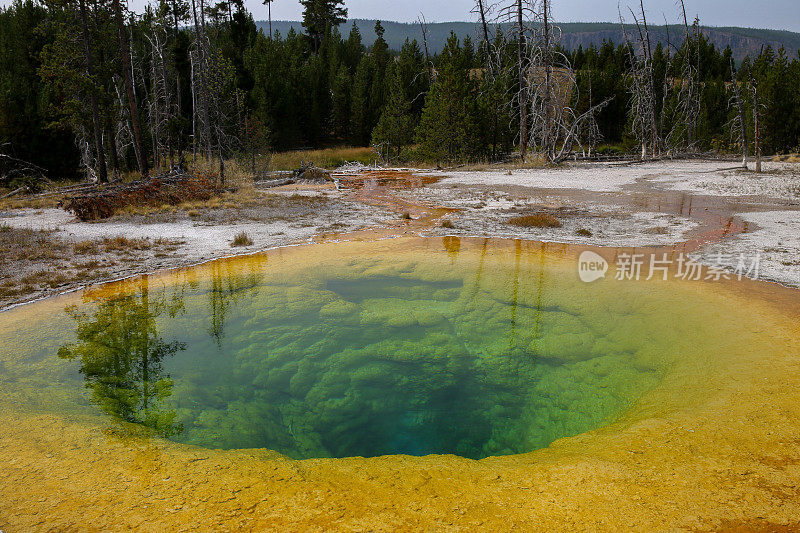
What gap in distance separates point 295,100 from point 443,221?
1142 inches

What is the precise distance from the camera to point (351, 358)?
5.31 m

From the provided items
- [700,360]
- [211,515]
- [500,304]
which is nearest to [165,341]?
[211,515]

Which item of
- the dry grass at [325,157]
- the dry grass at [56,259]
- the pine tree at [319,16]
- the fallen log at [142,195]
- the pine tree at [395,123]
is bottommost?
the dry grass at [56,259]

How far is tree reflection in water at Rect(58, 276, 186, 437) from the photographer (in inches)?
167

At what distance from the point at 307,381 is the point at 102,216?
10.0m

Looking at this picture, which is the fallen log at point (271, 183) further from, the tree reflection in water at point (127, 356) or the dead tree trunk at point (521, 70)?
the tree reflection in water at point (127, 356)

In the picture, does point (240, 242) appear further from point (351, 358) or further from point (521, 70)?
point (521, 70)

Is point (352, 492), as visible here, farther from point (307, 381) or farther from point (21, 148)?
point (21, 148)

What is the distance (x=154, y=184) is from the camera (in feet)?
48.0

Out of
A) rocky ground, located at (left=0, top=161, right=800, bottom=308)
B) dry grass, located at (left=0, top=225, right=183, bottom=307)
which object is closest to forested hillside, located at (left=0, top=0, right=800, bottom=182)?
rocky ground, located at (left=0, top=161, right=800, bottom=308)

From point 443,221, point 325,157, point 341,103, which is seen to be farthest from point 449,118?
point 341,103

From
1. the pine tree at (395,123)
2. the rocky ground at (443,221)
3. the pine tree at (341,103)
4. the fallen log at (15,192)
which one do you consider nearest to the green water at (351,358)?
the rocky ground at (443,221)

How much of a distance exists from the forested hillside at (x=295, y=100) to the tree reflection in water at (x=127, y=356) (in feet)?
40.4

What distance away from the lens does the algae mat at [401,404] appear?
295cm
